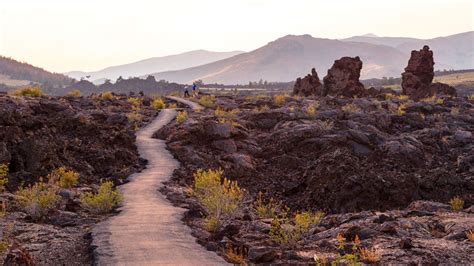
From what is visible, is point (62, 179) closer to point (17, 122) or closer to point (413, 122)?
point (17, 122)

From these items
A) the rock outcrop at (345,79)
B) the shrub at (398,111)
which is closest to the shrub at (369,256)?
the shrub at (398,111)

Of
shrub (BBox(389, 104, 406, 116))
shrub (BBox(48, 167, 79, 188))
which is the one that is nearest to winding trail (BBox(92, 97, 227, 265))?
shrub (BBox(48, 167, 79, 188))

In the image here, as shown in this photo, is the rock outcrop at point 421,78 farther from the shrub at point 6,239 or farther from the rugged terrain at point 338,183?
the shrub at point 6,239

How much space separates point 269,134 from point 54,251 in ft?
71.4

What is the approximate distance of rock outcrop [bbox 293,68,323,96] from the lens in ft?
198

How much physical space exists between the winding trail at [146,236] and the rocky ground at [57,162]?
546 millimetres

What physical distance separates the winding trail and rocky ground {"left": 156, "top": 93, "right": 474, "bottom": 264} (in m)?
0.49

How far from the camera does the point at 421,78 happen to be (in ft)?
185

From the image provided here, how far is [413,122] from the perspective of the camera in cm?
3453

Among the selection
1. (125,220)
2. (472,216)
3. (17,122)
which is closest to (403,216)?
(472,216)

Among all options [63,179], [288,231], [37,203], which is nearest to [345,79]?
[63,179]

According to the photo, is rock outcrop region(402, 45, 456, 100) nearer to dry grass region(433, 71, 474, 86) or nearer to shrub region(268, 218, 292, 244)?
shrub region(268, 218, 292, 244)

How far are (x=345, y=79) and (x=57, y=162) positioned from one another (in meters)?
42.0

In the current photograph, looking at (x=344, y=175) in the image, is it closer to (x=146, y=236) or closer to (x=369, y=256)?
(x=369, y=256)
